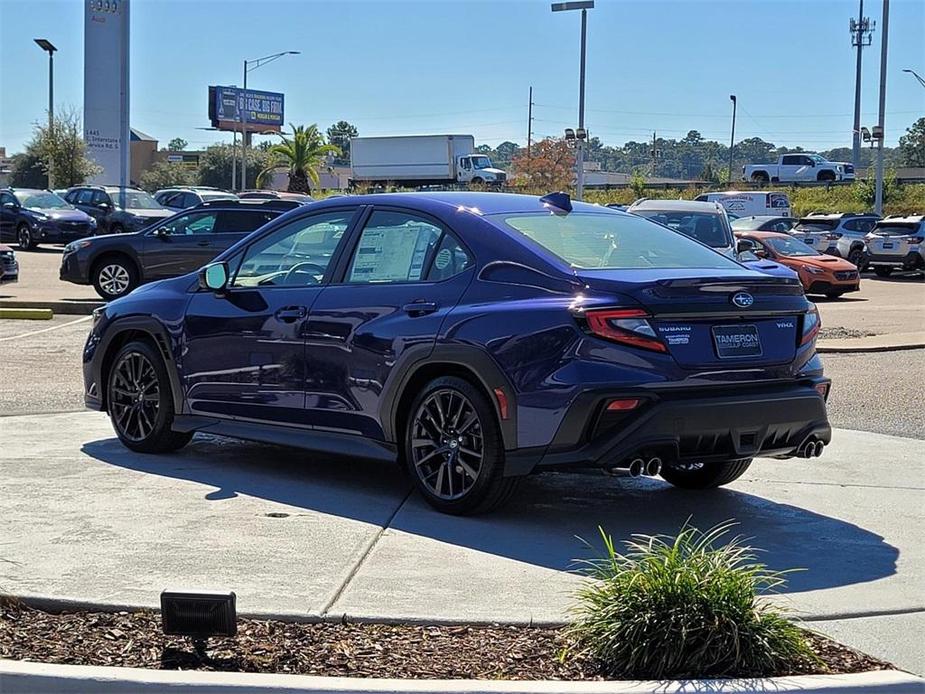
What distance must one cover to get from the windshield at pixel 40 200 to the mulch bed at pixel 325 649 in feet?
108

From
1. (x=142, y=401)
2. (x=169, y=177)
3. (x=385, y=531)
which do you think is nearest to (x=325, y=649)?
(x=385, y=531)

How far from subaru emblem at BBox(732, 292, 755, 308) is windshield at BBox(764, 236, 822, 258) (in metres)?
20.3

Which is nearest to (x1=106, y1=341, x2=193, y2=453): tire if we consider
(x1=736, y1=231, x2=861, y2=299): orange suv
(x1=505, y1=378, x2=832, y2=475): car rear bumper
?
(x1=505, y1=378, x2=832, y2=475): car rear bumper

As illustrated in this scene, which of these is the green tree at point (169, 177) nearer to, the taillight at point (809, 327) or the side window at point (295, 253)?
the side window at point (295, 253)

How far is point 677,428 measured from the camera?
5973 millimetres

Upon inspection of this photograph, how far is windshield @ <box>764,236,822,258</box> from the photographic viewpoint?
85.9 feet

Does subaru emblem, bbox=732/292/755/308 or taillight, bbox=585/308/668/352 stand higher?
subaru emblem, bbox=732/292/755/308

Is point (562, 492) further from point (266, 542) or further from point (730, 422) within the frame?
point (266, 542)

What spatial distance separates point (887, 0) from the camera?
42.2 m

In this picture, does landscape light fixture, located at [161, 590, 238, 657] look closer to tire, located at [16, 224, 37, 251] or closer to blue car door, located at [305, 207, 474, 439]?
blue car door, located at [305, 207, 474, 439]

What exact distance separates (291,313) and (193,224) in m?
13.0

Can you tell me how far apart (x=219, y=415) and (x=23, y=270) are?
2081 centimetres

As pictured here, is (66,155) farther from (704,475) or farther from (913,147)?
(913,147)

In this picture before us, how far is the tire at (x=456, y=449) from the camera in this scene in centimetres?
632
